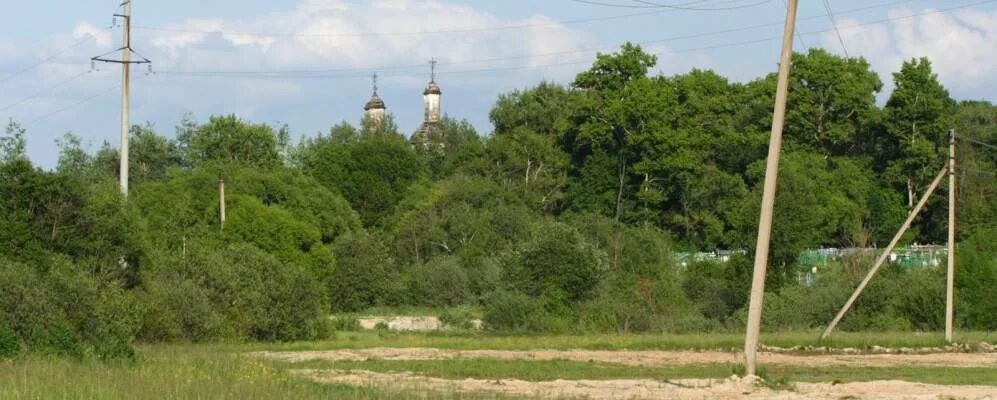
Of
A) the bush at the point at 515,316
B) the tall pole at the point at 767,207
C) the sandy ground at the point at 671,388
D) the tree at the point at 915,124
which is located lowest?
the bush at the point at 515,316

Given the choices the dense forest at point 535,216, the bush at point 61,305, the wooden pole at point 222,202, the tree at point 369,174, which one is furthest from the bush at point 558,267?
the tree at point 369,174

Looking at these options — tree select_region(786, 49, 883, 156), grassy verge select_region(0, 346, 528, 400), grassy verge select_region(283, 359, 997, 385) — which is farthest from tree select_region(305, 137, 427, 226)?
grassy verge select_region(0, 346, 528, 400)

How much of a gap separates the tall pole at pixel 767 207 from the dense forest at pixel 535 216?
46.8 ft

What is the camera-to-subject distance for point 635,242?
266ft

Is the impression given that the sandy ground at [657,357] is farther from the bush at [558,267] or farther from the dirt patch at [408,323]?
the dirt patch at [408,323]

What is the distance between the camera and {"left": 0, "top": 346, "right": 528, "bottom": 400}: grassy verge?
21.6 metres

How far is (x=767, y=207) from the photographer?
30734 millimetres

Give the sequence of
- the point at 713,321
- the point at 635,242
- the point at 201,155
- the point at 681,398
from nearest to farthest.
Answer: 1. the point at 681,398
2. the point at 713,321
3. the point at 635,242
4. the point at 201,155

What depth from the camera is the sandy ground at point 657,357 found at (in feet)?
134

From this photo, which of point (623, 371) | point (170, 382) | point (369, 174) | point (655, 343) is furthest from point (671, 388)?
point (369, 174)

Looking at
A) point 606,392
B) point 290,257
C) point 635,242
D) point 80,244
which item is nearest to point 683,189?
point 635,242

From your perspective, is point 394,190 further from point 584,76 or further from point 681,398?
point 681,398

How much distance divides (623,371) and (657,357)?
22.6 ft

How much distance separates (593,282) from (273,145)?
5153cm
